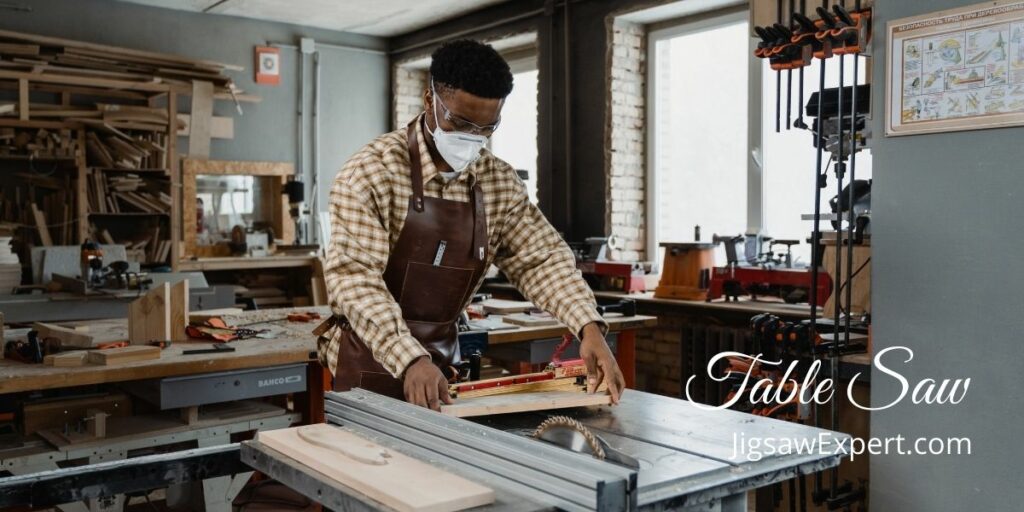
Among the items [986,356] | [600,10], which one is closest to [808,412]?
[986,356]

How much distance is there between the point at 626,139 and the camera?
628 centimetres

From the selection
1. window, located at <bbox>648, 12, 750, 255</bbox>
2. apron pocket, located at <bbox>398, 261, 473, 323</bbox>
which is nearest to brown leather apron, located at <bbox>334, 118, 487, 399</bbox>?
apron pocket, located at <bbox>398, 261, 473, 323</bbox>

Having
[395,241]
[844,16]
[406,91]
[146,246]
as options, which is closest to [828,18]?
[844,16]

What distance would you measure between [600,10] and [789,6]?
9.49 ft

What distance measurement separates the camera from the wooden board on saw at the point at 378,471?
131 cm

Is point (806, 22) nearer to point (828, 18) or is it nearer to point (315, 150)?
point (828, 18)

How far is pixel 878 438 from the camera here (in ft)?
9.43

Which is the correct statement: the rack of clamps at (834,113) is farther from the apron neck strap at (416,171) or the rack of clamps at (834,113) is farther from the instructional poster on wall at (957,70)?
the apron neck strap at (416,171)

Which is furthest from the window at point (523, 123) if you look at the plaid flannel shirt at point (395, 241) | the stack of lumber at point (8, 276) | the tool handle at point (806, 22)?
the plaid flannel shirt at point (395, 241)

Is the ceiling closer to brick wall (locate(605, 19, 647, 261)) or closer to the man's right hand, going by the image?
brick wall (locate(605, 19, 647, 261))

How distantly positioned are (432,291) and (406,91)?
6.60 meters

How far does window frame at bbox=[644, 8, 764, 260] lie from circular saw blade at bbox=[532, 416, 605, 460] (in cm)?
406

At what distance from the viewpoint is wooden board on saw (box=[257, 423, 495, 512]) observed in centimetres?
131

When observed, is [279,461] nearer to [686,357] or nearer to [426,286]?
[426,286]
